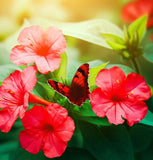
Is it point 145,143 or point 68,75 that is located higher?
point 68,75

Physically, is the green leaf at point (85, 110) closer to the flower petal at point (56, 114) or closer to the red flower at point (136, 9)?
the flower petal at point (56, 114)

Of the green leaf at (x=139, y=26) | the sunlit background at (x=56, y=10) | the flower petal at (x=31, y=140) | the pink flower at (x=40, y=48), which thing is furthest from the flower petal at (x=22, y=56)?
the sunlit background at (x=56, y=10)

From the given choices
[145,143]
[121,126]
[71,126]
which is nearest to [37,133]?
[71,126]

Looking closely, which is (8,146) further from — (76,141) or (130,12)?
(130,12)

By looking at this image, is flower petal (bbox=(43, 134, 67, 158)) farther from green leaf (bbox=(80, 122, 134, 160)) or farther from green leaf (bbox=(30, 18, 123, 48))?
green leaf (bbox=(30, 18, 123, 48))

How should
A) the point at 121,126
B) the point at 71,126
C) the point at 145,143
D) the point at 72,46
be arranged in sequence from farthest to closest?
1. the point at 72,46
2. the point at 145,143
3. the point at 121,126
4. the point at 71,126

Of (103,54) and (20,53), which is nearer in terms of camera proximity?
(20,53)

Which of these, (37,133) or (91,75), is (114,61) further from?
(37,133)
